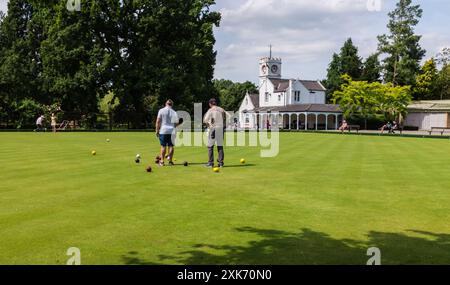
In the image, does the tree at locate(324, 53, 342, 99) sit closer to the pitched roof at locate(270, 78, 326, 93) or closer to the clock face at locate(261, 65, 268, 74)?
the pitched roof at locate(270, 78, 326, 93)

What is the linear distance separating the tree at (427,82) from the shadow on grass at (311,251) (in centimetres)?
7804

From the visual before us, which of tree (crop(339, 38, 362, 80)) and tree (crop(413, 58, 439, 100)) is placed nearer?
tree (crop(413, 58, 439, 100))

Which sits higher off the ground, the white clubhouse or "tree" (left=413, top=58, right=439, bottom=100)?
"tree" (left=413, top=58, right=439, bottom=100)

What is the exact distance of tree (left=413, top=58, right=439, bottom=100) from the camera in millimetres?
77625

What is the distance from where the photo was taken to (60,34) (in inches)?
1695

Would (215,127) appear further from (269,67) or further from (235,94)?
(235,94)

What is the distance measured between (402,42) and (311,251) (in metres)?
75.3

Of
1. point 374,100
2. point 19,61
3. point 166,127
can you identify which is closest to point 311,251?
point 166,127

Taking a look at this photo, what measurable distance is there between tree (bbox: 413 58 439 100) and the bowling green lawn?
7159cm

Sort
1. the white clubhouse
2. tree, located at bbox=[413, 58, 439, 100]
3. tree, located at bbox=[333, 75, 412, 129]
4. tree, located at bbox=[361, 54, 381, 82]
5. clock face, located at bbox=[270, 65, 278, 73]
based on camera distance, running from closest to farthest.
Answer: tree, located at bbox=[333, 75, 412, 129]
the white clubhouse
tree, located at bbox=[413, 58, 439, 100]
tree, located at bbox=[361, 54, 381, 82]
clock face, located at bbox=[270, 65, 278, 73]

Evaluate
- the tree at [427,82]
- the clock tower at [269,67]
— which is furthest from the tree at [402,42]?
the clock tower at [269,67]

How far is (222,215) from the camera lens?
289 inches

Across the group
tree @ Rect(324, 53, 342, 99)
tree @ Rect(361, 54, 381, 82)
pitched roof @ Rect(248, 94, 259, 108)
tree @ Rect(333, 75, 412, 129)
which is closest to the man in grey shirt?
tree @ Rect(333, 75, 412, 129)
